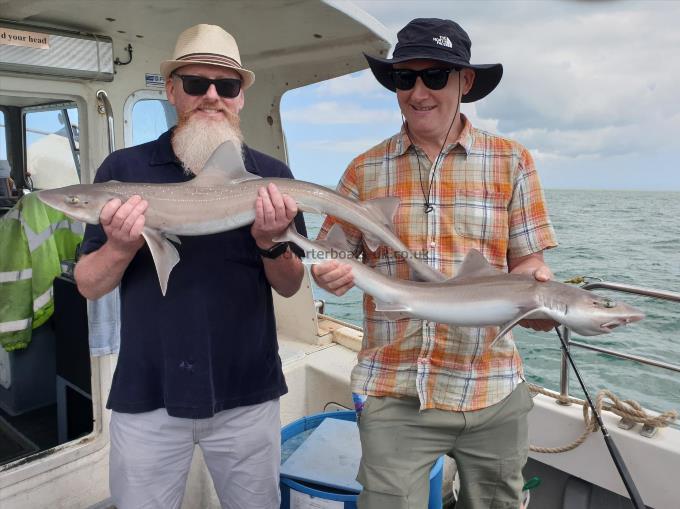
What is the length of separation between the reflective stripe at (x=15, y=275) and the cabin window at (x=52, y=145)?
665 mm

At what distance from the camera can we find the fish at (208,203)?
6.60 feet

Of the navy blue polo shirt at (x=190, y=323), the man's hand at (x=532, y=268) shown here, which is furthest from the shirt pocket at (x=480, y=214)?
the navy blue polo shirt at (x=190, y=323)

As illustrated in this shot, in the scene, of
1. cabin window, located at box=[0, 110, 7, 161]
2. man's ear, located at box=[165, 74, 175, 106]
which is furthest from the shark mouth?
cabin window, located at box=[0, 110, 7, 161]

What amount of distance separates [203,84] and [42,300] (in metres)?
2.48

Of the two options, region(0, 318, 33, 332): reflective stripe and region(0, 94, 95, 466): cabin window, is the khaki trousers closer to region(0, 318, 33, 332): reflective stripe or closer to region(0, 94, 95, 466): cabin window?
region(0, 94, 95, 466): cabin window

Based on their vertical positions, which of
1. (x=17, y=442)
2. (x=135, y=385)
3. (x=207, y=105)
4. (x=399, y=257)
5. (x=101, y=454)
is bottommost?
(x=17, y=442)

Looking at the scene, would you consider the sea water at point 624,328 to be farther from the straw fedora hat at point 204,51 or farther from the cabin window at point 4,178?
the cabin window at point 4,178

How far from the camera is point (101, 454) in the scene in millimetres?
3287

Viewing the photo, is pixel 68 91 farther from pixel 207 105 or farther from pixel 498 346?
pixel 498 346

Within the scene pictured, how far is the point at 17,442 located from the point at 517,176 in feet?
13.0

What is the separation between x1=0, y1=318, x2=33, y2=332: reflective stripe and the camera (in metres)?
3.80

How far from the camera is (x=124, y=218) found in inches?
76.7

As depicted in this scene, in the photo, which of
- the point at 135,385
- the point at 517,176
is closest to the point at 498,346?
the point at 517,176

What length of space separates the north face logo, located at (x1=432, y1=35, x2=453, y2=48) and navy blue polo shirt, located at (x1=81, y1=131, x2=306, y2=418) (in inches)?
36.4
